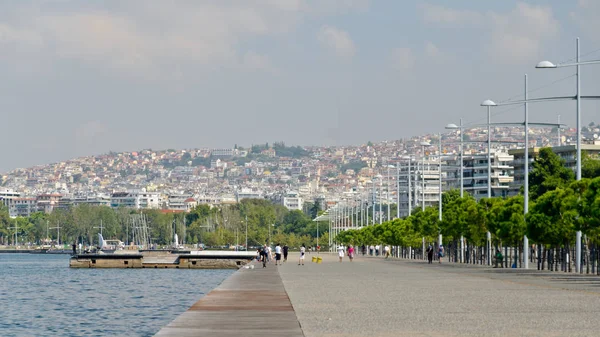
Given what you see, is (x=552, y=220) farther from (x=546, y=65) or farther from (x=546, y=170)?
(x=546, y=170)

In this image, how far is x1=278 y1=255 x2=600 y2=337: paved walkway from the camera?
2295 cm

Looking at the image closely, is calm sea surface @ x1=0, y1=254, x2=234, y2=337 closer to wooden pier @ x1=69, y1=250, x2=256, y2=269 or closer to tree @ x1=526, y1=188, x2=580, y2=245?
tree @ x1=526, y1=188, x2=580, y2=245

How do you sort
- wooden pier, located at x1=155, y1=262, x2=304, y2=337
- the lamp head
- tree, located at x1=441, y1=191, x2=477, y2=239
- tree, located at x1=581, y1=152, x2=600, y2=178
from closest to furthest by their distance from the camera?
wooden pier, located at x1=155, y1=262, x2=304, y2=337
the lamp head
tree, located at x1=441, y1=191, x2=477, y2=239
tree, located at x1=581, y1=152, x2=600, y2=178

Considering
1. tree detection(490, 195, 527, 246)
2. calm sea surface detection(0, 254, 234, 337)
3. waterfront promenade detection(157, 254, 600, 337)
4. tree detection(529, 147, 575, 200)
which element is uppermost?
tree detection(529, 147, 575, 200)

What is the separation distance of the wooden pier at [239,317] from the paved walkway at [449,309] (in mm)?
444

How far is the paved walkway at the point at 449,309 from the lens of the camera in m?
23.0

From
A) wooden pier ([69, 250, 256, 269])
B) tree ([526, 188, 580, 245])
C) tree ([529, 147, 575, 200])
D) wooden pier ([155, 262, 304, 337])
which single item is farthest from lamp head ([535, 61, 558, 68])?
wooden pier ([69, 250, 256, 269])

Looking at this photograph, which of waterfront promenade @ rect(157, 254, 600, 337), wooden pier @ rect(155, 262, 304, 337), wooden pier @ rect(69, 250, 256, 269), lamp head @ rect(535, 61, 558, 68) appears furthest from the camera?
wooden pier @ rect(69, 250, 256, 269)

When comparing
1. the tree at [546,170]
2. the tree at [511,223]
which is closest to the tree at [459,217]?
the tree at [511,223]

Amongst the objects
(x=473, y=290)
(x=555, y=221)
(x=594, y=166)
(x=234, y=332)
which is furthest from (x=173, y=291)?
(x=594, y=166)

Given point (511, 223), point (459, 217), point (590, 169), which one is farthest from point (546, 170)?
point (511, 223)

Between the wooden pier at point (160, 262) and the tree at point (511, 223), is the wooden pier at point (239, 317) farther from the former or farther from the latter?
the wooden pier at point (160, 262)

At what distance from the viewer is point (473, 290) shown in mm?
38344

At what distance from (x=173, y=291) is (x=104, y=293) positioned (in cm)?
388
